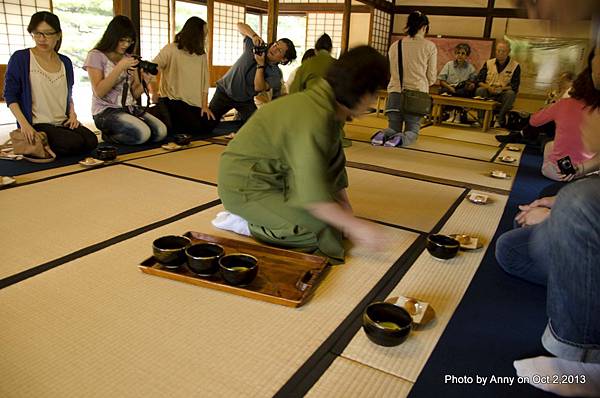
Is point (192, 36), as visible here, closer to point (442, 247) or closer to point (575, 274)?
point (442, 247)

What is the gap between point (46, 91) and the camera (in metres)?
3.36

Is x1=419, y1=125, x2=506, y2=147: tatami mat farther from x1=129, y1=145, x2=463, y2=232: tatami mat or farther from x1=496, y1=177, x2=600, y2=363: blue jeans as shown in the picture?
x1=496, y1=177, x2=600, y2=363: blue jeans

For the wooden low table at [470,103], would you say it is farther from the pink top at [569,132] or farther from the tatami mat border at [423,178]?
the tatami mat border at [423,178]

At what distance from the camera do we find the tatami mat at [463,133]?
5.97 metres

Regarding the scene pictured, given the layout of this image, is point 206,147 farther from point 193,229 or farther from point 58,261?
point 58,261

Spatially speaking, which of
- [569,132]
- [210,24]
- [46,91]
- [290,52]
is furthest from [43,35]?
[210,24]

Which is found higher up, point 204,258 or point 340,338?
point 204,258

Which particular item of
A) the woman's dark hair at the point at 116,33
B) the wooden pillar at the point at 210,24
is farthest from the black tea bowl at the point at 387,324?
the wooden pillar at the point at 210,24

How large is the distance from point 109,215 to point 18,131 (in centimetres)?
137

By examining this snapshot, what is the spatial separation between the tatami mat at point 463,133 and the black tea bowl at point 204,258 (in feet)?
15.5

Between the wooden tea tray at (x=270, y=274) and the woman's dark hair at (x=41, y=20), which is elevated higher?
the woman's dark hair at (x=41, y=20)

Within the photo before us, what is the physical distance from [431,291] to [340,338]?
1.73ft

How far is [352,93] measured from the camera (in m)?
1.78

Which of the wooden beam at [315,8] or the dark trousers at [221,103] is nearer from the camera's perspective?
the dark trousers at [221,103]
